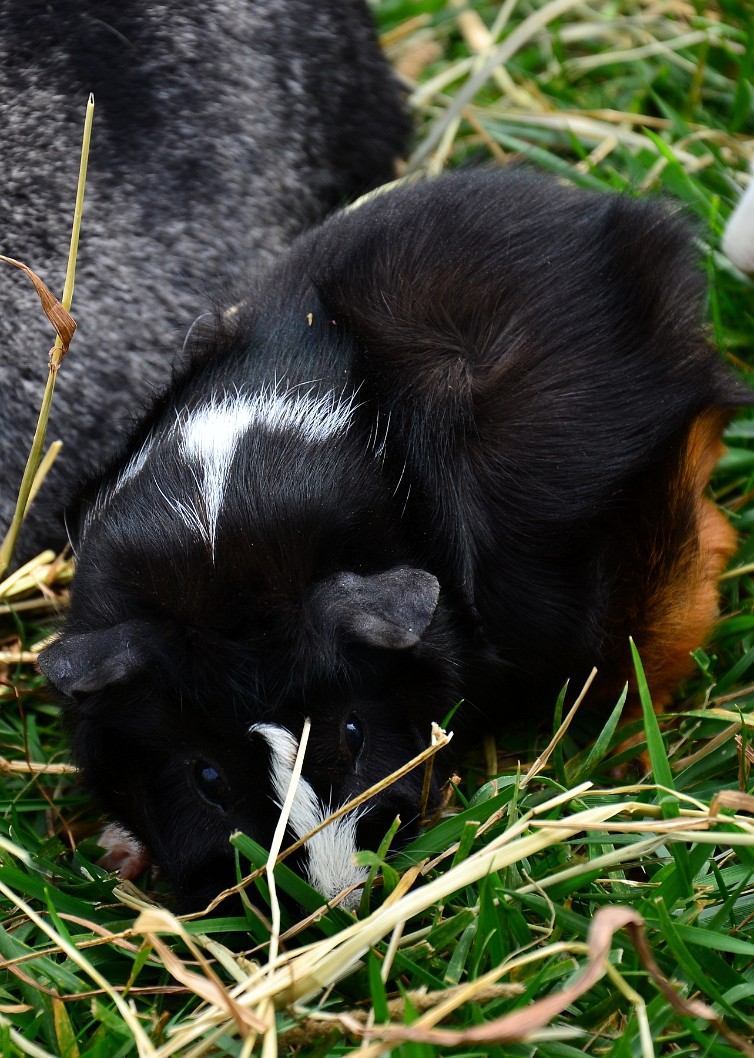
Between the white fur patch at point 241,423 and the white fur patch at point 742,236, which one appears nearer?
the white fur patch at point 241,423

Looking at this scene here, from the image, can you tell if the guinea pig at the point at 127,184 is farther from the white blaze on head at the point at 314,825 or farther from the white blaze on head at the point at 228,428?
the white blaze on head at the point at 314,825

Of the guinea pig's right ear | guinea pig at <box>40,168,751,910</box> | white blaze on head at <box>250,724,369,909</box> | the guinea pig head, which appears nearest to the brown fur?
guinea pig at <box>40,168,751,910</box>

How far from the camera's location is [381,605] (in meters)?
1.76

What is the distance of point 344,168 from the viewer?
125 inches

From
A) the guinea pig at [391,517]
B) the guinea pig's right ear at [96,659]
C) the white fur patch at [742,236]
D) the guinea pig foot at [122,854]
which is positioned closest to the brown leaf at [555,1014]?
the guinea pig at [391,517]

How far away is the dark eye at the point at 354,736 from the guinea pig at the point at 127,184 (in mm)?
900

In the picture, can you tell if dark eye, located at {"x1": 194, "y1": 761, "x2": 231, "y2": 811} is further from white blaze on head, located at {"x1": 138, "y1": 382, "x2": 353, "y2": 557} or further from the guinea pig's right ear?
white blaze on head, located at {"x1": 138, "y1": 382, "x2": 353, "y2": 557}

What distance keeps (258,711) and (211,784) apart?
0.50ft

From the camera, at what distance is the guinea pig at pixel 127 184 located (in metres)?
2.58

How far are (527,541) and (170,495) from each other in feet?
2.14

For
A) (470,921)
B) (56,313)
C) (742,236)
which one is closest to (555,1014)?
(470,921)

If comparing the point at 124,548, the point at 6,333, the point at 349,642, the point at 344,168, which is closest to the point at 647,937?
the point at 349,642

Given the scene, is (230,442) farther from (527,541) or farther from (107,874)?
(107,874)

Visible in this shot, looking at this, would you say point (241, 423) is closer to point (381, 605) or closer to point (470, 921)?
point (381, 605)
